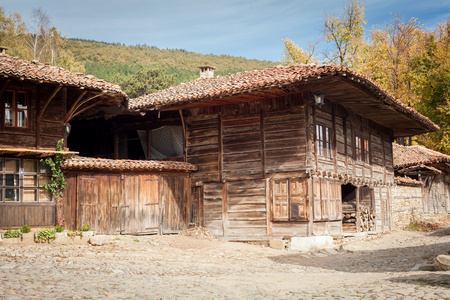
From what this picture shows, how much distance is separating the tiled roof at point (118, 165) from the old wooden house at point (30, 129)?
0.75m

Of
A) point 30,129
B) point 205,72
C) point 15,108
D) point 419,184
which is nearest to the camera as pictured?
point 15,108

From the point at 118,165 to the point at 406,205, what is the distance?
1607cm

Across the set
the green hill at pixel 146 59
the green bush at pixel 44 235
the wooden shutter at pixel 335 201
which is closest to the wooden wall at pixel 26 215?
the green bush at pixel 44 235

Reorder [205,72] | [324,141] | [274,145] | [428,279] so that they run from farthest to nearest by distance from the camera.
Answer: [205,72], [324,141], [274,145], [428,279]

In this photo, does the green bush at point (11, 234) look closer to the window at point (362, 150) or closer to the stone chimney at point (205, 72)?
the stone chimney at point (205, 72)

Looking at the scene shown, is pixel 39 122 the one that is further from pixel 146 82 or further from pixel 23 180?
pixel 146 82

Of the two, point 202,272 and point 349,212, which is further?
point 349,212

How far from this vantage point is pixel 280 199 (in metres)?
15.7

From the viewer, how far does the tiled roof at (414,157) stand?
88.7 feet

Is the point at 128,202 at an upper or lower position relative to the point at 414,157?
lower

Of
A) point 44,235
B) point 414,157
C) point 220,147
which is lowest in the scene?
point 44,235

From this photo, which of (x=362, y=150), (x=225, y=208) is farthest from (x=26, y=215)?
(x=362, y=150)

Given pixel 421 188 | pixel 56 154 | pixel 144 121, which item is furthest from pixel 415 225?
pixel 56 154

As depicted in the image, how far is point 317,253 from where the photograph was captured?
1487cm
